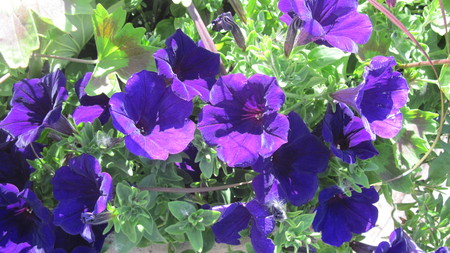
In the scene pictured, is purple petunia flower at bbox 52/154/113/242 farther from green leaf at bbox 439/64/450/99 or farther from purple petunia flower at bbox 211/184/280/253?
green leaf at bbox 439/64/450/99

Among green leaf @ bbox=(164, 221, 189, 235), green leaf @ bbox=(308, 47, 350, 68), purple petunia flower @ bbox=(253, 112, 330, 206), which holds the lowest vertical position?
green leaf @ bbox=(164, 221, 189, 235)

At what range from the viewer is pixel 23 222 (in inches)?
39.8

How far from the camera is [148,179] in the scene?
93 centimetres

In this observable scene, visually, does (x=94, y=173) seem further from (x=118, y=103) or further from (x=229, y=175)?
(x=229, y=175)

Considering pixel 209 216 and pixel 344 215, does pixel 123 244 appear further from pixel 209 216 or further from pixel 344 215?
pixel 344 215

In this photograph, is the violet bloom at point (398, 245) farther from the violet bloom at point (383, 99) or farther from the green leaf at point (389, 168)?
the violet bloom at point (383, 99)

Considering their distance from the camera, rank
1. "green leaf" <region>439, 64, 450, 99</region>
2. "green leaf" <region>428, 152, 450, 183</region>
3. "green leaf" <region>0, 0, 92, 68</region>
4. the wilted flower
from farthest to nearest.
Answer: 1. "green leaf" <region>428, 152, 450, 183</region>
2. "green leaf" <region>439, 64, 450, 99</region>
3. the wilted flower
4. "green leaf" <region>0, 0, 92, 68</region>

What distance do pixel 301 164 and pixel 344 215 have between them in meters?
0.17

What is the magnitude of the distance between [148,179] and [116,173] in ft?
0.27

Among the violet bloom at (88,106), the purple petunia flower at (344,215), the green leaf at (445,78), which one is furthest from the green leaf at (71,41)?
the green leaf at (445,78)

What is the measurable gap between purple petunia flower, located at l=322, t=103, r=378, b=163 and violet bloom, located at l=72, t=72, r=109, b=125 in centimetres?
42

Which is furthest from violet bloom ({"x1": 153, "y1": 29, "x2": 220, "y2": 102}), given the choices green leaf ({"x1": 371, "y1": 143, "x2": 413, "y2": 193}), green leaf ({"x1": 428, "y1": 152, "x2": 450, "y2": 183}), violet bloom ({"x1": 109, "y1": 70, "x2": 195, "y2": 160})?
green leaf ({"x1": 428, "y1": 152, "x2": 450, "y2": 183})

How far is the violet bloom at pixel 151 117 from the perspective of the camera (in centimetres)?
86

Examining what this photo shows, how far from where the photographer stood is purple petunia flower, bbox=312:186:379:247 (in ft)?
3.32
